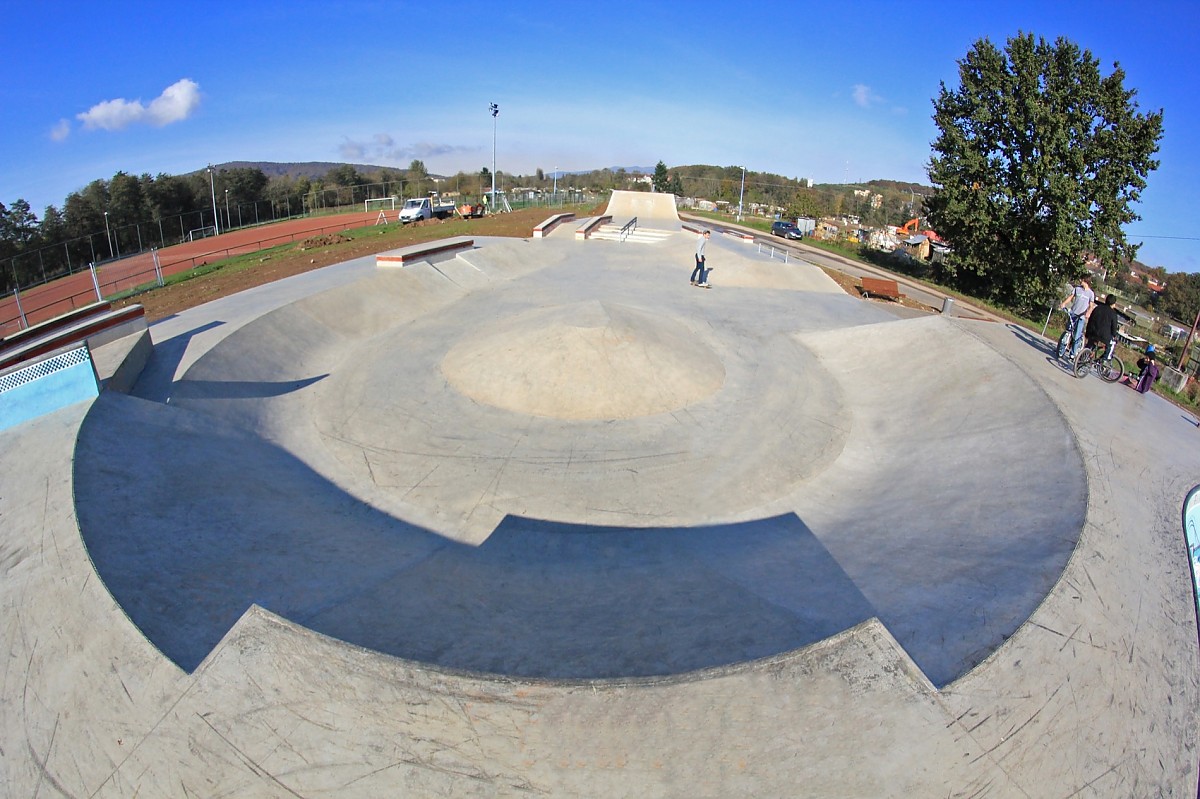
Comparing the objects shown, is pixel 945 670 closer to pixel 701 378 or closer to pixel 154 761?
pixel 154 761

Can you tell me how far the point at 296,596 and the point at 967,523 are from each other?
298 inches

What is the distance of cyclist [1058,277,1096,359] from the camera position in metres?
10.8

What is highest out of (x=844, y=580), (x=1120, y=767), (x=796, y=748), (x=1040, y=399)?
(x=1040, y=399)

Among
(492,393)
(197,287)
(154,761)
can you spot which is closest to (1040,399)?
(492,393)

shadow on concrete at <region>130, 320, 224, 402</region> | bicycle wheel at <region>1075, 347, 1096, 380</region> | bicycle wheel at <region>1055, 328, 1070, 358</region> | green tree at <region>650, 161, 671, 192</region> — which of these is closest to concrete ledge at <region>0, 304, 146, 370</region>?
shadow on concrete at <region>130, 320, 224, 402</region>

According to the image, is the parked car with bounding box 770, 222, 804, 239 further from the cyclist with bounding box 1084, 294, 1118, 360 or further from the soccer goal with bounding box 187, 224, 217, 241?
the soccer goal with bounding box 187, 224, 217, 241

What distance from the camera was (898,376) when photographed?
12.4 metres

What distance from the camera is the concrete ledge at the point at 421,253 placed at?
60.2 ft

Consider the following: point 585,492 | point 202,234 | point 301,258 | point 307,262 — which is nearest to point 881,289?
point 585,492

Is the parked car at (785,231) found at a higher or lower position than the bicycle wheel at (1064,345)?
higher

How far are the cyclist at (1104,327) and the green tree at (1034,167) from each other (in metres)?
17.5

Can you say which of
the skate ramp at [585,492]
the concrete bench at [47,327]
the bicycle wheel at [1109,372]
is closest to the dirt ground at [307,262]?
the concrete bench at [47,327]

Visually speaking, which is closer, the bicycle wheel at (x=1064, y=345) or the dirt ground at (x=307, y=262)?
the bicycle wheel at (x=1064, y=345)

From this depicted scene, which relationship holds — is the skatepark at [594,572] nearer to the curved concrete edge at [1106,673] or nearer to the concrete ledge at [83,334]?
the curved concrete edge at [1106,673]
